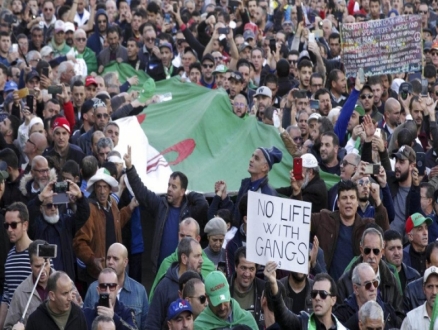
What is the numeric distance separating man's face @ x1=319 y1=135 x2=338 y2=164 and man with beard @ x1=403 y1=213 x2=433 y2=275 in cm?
161

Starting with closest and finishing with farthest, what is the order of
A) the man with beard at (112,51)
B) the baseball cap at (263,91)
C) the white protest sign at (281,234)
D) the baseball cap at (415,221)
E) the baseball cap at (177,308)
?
the baseball cap at (177,308) < the white protest sign at (281,234) < the baseball cap at (415,221) < the baseball cap at (263,91) < the man with beard at (112,51)

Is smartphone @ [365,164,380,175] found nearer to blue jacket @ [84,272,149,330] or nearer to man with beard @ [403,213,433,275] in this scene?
man with beard @ [403,213,433,275]

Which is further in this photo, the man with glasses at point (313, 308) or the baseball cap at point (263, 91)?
the baseball cap at point (263, 91)

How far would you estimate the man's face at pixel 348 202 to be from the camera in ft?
43.4

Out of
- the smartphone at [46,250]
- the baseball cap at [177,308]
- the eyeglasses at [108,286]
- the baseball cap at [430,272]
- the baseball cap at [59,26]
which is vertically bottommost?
the baseball cap at [59,26]

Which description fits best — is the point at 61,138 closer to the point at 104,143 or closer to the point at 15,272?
the point at 104,143

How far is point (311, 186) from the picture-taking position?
14.2m

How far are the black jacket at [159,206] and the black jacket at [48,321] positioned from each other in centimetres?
293

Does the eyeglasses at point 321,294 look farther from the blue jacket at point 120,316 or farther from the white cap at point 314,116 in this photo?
the white cap at point 314,116

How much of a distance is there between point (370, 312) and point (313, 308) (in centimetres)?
62

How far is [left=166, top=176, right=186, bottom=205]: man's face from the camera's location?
1438 centimetres

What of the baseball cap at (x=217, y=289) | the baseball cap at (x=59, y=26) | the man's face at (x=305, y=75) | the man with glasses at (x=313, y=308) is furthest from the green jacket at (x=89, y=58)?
the baseball cap at (x=217, y=289)

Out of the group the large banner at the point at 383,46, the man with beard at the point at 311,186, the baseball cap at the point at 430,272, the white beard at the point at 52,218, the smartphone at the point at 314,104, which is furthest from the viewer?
the large banner at the point at 383,46

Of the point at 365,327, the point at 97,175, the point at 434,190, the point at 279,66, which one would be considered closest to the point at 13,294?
the point at 97,175
